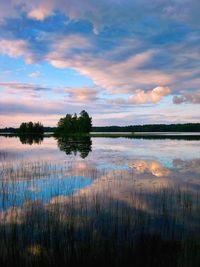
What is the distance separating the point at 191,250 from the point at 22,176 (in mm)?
15893

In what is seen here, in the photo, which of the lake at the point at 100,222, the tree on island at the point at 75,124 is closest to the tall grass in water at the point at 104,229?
the lake at the point at 100,222

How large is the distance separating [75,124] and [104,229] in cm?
13127

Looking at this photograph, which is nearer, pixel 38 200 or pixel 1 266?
pixel 1 266

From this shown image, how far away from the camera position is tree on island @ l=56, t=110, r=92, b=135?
138m

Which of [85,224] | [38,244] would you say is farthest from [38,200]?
[38,244]

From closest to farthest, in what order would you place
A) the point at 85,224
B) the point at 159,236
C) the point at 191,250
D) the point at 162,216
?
the point at 191,250, the point at 159,236, the point at 85,224, the point at 162,216

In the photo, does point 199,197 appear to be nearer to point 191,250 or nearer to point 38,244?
point 191,250

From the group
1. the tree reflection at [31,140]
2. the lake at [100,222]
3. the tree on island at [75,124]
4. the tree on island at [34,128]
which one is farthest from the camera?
the tree on island at [34,128]

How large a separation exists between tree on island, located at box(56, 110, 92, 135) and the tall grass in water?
4771 inches

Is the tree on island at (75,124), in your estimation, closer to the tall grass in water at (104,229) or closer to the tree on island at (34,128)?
Answer: the tree on island at (34,128)

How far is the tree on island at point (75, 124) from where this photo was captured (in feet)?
452

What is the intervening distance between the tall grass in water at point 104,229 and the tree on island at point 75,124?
121 m

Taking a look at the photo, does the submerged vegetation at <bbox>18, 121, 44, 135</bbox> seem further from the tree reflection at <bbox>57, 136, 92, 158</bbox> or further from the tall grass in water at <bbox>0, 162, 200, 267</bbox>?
the tall grass in water at <bbox>0, 162, 200, 267</bbox>

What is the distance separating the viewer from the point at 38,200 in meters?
14.9
